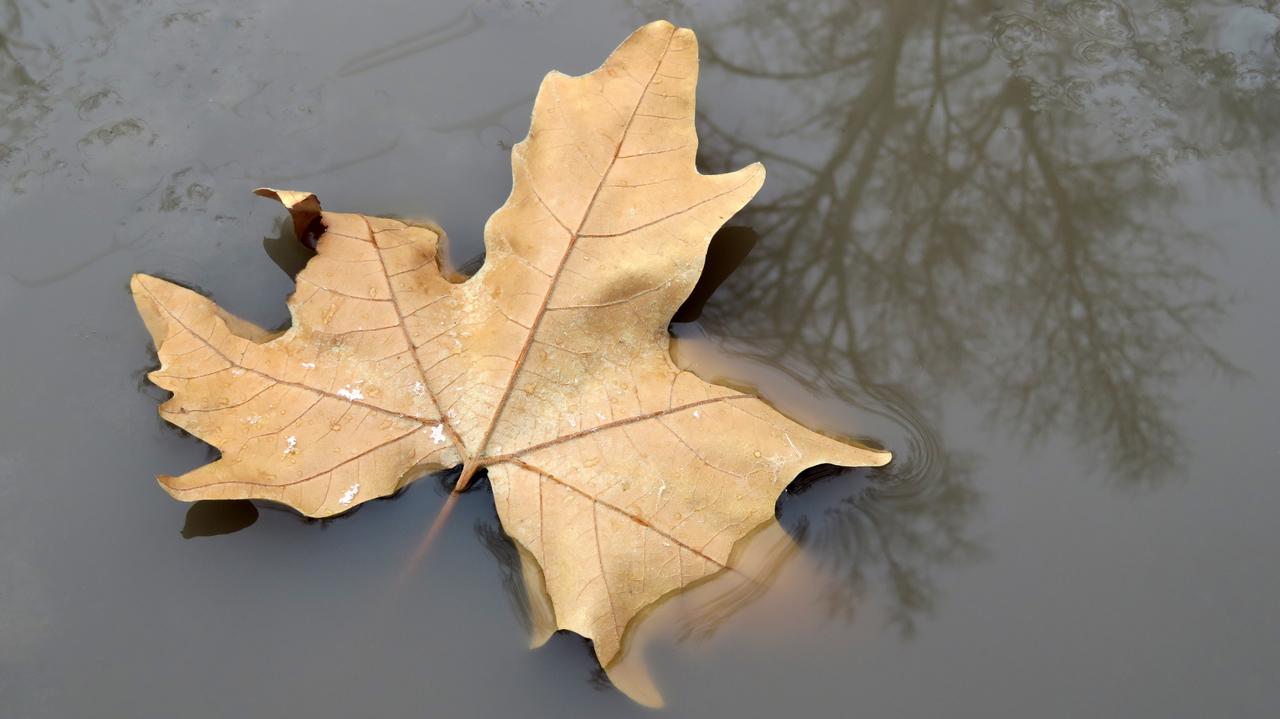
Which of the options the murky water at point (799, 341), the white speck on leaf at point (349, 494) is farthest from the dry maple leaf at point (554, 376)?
the murky water at point (799, 341)

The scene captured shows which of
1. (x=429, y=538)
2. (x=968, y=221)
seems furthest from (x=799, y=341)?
(x=429, y=538)

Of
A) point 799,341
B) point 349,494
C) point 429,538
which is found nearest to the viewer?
point 349,494

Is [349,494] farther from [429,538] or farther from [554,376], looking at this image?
[554,376]

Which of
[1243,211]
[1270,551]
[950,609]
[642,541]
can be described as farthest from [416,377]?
[1243,211]

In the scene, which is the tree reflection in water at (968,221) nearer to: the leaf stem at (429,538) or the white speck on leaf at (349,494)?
the leaf stem at (429,538)

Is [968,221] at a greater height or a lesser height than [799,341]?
greater

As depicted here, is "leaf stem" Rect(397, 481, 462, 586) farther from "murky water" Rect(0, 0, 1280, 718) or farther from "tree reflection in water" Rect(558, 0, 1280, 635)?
"tree reflection in water" Rect(558, 0, 1280, 635)

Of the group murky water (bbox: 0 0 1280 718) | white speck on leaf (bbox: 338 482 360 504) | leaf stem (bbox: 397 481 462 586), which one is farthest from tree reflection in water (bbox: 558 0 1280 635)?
white speck on leaf (bbox: 338 482 360 504)
